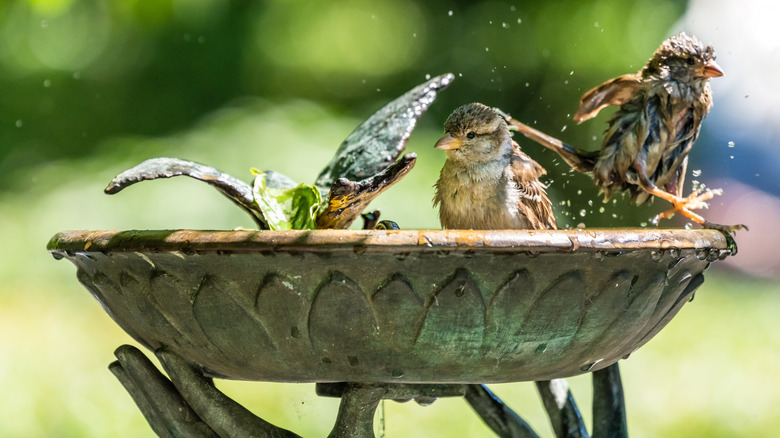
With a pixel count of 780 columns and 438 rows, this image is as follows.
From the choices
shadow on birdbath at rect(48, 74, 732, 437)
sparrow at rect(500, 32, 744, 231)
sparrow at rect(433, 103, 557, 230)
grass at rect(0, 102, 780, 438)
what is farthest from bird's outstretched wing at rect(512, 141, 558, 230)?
grass at rect(0, 102, 780, 438)

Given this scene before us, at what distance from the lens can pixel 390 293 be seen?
1.35 metres

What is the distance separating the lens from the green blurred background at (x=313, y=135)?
399 cm

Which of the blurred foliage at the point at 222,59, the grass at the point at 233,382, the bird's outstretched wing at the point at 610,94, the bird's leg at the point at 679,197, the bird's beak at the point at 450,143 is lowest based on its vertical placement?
the bird's leg at the point at 679,197

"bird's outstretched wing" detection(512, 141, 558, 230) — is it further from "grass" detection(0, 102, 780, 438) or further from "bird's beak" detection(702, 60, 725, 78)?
"grass" detection(0, 102, 780, 438)

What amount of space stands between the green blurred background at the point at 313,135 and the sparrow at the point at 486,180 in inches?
22.7

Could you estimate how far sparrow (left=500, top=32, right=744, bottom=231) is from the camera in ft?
6.43

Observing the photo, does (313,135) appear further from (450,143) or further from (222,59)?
(450,143)

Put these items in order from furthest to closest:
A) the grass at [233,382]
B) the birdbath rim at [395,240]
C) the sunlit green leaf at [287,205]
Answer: the grass at [233,382]
the sunlit green leaf at [287,205]
the birdbath rim at [395,240]

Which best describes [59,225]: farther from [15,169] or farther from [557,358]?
[557,358]

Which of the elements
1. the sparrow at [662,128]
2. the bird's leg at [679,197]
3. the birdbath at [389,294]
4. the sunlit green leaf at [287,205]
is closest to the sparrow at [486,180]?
the sparrow at [662,128]

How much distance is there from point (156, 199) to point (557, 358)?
3.64 m

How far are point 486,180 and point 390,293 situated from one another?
0.79m

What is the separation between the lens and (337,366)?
4.79ft

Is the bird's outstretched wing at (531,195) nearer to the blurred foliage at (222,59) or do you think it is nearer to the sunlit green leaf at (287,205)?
the sunlit green leaf at (287,205)
